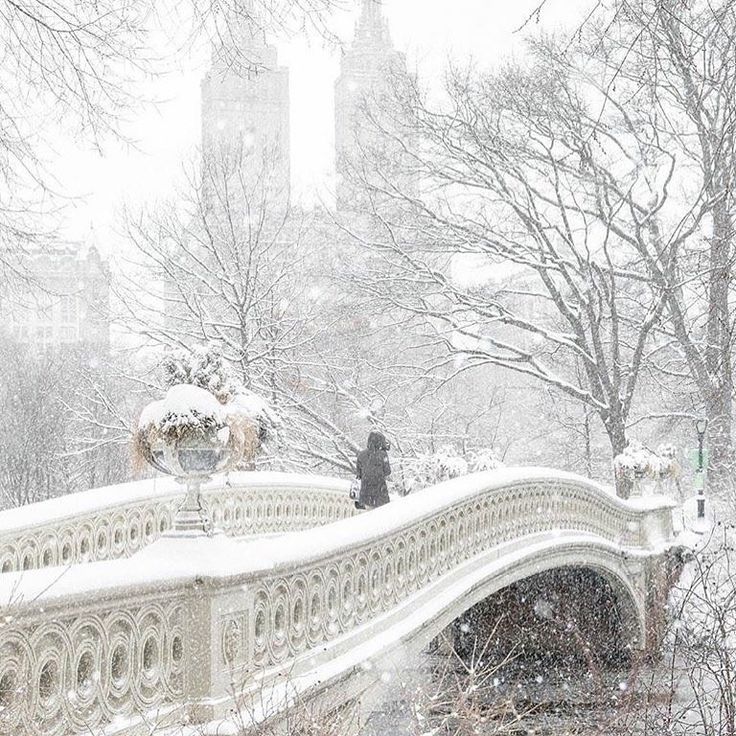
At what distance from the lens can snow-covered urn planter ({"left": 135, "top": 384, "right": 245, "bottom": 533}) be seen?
5.78m

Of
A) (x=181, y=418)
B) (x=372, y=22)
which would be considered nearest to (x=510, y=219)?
(x=372, y=22)

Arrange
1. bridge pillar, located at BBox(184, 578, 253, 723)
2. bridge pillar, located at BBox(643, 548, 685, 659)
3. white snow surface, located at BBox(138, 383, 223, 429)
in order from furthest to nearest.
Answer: bridge pillar, located at BBox(643, 548, 685, 659) < white snow surface, located at BBox(138, 383, 223, 429) < bridge pillar, located at BBox(184, 578, 253, 723)

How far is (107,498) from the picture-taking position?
9.85m

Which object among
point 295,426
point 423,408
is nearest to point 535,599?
point 295,426

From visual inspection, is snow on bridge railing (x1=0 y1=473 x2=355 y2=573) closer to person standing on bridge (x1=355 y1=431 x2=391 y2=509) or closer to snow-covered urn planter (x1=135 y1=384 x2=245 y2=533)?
person standing on bridge (x1=355 y1=431 x2=391 y2=509)

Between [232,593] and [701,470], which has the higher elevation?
[701,470]

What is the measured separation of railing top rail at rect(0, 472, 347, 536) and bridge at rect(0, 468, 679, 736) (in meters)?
0.02

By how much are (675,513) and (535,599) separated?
4849mm

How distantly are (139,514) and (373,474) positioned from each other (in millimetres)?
3059

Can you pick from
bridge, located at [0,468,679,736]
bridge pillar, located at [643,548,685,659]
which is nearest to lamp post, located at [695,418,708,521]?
bridge pillar, located at [643,548,685,659]

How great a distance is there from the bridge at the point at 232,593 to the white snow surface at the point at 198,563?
1 centimetres

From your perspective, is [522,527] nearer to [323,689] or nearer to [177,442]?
[323,689]

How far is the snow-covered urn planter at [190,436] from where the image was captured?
5781 mm

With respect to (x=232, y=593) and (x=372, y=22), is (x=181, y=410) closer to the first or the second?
(x=232, y=593)
